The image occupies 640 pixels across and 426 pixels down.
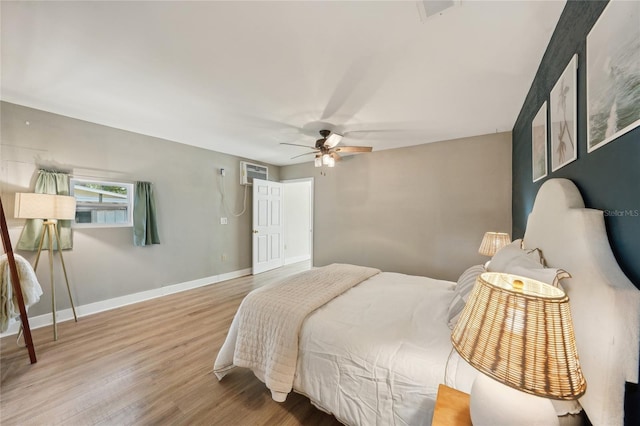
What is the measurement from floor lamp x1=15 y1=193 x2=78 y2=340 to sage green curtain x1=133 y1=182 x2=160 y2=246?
76 centimetres

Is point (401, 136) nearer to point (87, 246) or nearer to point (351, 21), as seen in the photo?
point (351, 21)

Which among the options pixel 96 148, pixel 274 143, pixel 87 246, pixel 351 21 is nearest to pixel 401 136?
pixel 274 143

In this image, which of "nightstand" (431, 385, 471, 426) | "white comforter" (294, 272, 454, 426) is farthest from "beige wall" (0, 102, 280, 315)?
"nightstand" (431, 385, 471, 426)

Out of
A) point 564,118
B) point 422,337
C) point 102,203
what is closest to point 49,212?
point 102,203

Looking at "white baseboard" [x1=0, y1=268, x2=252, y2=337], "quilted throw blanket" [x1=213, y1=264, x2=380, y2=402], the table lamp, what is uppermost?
the table lamp

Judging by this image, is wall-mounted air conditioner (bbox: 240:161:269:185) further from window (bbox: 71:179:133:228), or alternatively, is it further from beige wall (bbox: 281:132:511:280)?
window (bbox: 71:179:133:228)

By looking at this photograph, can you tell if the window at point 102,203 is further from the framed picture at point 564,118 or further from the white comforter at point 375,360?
the framed picture at point 564,118

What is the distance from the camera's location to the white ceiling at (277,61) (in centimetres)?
137

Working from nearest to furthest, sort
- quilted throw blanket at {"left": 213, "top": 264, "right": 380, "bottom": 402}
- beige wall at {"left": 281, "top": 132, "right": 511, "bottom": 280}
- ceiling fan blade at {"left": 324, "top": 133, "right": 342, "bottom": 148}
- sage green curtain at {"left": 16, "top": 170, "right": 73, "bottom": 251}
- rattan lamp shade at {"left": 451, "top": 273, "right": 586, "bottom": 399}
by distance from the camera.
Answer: rattan lamp shade at {"left": 451, "top": 273, "right": 586, "bottom": 399} → quilted throw blanket at {"left": 213, "top": 264, "right": 380, "bottom": 402} → sage green curtain at {"left": 16, "top": 170, "right": 73, "bottom": 251} → ceiling fan blade at {"left": 324, "top": 133, "right": 342, "bottom": 148} → beige wall at {"left": 281, "top": 132, "right": 511, "bottom": 280}

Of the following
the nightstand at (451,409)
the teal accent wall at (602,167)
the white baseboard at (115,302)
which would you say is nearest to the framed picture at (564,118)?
the teal accent wall at (602,167)

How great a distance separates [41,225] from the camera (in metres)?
2.65

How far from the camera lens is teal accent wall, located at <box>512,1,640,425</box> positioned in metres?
0.76

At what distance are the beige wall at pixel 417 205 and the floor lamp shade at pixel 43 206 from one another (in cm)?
360

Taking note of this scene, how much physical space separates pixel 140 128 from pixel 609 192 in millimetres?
4494
